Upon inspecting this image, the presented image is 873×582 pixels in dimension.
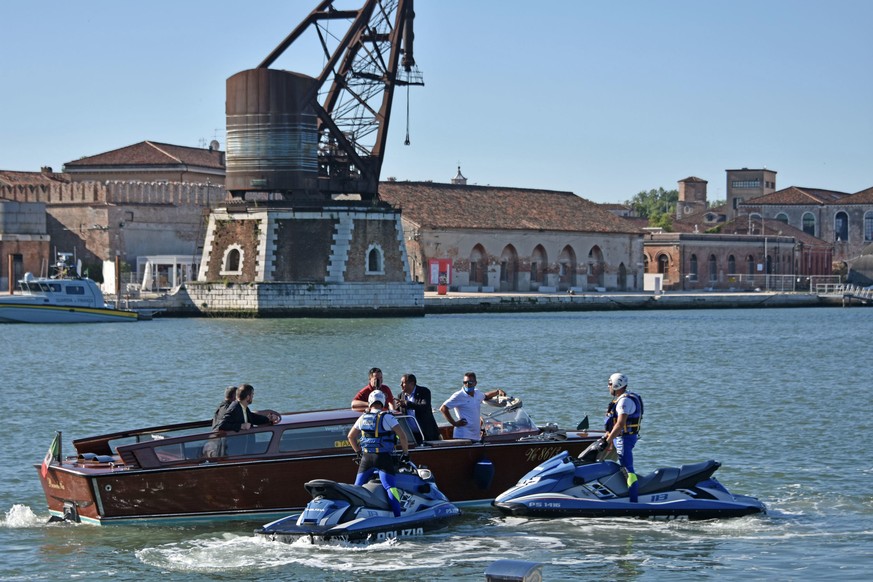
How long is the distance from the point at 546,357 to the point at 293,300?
17414 mm

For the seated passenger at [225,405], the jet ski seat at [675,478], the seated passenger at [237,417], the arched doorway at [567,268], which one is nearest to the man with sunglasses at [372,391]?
the seated passenger at [237,417]

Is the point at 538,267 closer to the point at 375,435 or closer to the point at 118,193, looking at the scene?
the point at 118,193

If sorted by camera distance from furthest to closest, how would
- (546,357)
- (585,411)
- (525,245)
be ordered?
(525,245), (546,357), (585,411)

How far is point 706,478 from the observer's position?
15.1m

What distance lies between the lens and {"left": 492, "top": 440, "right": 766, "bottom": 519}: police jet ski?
1473 cm

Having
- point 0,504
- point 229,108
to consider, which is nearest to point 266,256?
point 229,108

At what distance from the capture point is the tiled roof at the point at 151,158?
7606 centimetres

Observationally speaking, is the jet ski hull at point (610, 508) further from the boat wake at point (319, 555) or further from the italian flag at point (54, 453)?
the italian flag at point (54, 453)

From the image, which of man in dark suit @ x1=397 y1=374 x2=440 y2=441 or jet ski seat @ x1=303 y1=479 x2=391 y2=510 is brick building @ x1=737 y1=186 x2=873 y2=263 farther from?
jet ski seat @ x1=303 y1=479 x2=391 y2=510

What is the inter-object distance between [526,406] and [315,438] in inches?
437

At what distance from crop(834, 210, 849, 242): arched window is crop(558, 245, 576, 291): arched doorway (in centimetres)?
3403

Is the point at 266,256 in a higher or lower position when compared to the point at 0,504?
higher

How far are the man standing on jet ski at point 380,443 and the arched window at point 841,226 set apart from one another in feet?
305

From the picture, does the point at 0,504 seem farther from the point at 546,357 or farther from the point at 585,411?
the point at 546,357
